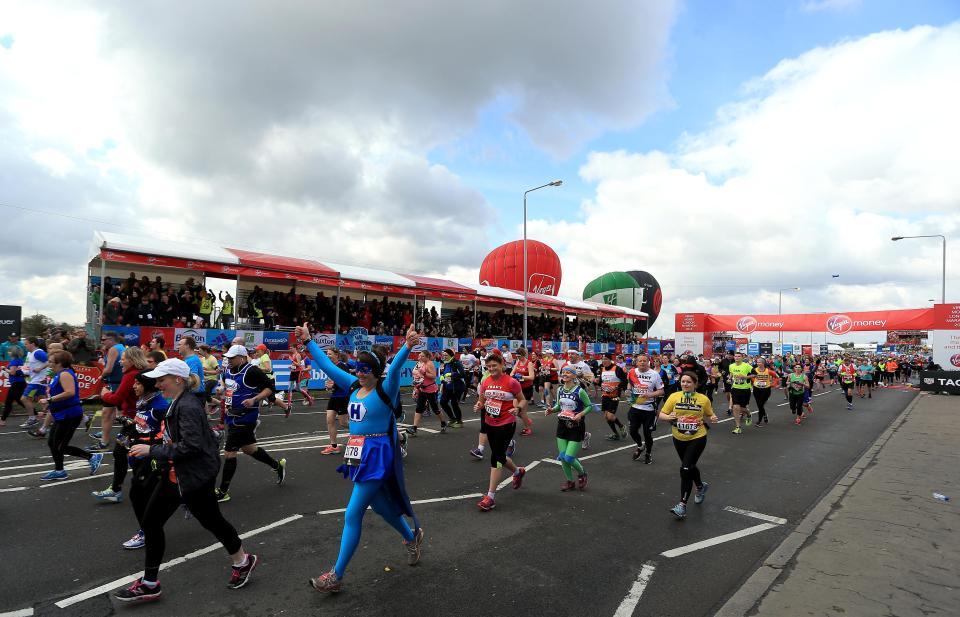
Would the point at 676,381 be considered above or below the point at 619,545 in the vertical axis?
above

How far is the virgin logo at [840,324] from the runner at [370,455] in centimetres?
4353

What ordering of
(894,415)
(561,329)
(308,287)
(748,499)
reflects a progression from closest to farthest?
(748,499) < (894,415) < (308,287) < (561,329)

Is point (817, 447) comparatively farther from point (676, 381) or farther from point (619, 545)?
point (619, 545)

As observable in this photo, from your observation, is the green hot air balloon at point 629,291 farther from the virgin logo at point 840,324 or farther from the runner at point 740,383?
the runner at point 740,383

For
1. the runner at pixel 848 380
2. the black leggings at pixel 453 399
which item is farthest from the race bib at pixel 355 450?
the runner at pixel 848 380

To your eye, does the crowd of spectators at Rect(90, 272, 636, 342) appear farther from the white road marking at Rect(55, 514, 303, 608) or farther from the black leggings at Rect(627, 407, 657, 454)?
the black leggings at Rect(627, 407, 657, 454)

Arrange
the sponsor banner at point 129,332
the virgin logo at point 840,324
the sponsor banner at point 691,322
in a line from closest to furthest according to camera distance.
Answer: the sponsor banner at point 129,332, the virgin logo at point 840,324, the sponsor banner at point 691,322

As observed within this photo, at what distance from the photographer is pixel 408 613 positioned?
3.58 metres

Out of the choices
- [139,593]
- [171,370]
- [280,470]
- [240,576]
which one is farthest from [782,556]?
[280,470]

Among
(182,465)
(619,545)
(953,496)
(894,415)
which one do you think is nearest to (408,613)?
(182,465)

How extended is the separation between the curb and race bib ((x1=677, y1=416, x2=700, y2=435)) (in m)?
1.42

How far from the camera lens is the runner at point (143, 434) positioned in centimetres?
406

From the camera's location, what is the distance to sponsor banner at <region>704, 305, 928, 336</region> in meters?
33.1

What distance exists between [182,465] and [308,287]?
1948 cm
